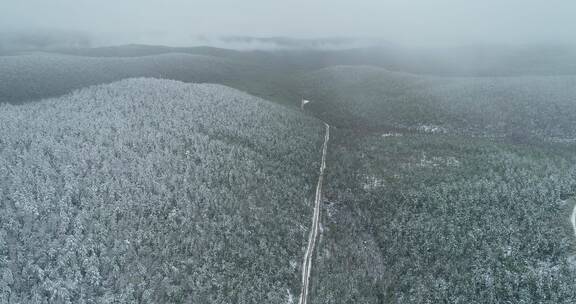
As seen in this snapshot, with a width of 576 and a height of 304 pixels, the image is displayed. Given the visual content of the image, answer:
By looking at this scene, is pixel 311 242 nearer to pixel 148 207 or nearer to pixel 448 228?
pixel 448 228

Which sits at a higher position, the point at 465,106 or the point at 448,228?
the point at 465,106

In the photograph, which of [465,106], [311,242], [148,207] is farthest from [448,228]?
[465,106]

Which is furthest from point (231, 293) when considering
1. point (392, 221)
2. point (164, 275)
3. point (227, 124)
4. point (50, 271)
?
point (227, 124)

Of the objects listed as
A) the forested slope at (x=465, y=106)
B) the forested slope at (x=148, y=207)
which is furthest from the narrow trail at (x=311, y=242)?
the forested slope at (x=465, y=106)

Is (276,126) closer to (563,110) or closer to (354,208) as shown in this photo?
(354,208)

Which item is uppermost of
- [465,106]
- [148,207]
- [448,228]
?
[465,106]

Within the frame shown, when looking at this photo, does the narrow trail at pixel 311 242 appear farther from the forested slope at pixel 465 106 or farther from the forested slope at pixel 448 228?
the forested slope at pixel 465 106

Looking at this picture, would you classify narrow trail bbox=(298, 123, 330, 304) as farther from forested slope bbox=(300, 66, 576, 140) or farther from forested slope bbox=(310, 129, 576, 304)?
forested slope bbox=(300, 66, 576, 140)
